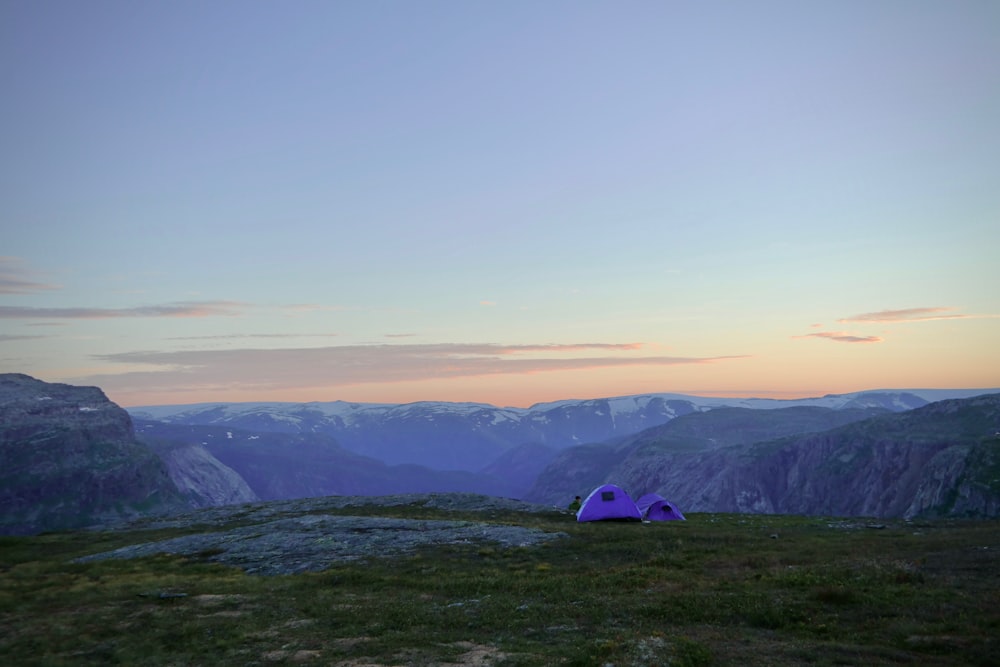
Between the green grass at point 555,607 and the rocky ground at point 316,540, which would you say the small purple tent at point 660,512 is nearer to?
the rocky ground at point 316,540

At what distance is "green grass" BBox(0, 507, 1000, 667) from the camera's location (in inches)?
753

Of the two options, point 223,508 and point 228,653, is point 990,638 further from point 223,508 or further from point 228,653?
point 223,508

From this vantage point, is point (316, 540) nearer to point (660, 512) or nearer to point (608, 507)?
point (608, 507)

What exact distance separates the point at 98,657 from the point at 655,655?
20277mm

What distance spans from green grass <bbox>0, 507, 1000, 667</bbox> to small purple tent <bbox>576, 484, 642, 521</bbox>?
1378 centimetres

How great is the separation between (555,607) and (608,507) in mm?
32463

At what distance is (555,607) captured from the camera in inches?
984

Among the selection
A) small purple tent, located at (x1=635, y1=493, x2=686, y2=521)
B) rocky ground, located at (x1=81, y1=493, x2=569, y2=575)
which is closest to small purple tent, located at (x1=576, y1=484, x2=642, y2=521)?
small purple tent, located at (x1=635, y1=493, x2=686, y2=521)

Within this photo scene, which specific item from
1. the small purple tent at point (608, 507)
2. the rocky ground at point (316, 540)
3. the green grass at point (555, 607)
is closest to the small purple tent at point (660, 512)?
the small purple tent at point (608, 507)

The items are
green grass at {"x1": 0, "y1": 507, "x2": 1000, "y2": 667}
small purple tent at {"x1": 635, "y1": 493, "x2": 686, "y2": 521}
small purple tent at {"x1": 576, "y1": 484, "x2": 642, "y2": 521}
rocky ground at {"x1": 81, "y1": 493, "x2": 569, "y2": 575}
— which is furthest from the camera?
small purple tent at {"x1": 635, "y1": 493, "x2": 686, "y2": 521}

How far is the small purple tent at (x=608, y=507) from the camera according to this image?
2188 inches

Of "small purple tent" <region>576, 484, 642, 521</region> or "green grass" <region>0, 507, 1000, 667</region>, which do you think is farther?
"small purple tent" <region>576, 484, 642, 521</region>

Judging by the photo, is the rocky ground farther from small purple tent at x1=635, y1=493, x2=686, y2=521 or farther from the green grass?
small purple tent at x1=635, y1=493, x2=686, y2=521

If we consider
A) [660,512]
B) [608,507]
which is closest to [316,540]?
[608,507]
